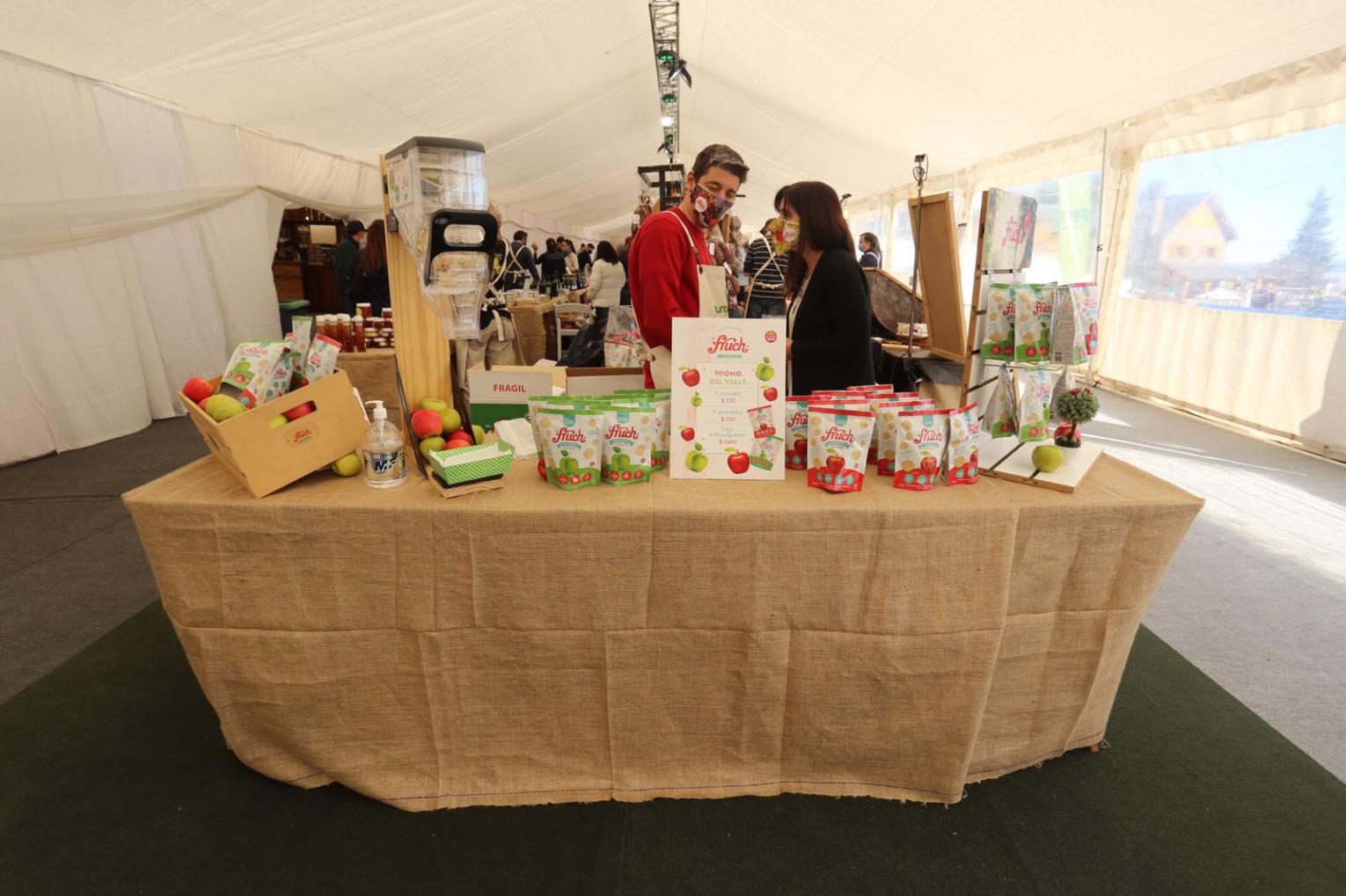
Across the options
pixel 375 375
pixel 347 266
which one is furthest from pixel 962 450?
pixel 347 266

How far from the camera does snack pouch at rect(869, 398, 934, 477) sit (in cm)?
155

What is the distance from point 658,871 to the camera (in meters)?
1.44

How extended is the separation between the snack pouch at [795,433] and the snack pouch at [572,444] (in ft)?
1.56

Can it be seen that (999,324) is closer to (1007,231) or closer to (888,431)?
(1007,231)

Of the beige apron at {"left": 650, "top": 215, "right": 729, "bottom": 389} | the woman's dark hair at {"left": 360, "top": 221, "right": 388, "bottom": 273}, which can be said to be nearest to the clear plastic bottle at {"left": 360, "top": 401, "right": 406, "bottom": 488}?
the beige apron at {"left": 650, "top": 215, "right": 729, "bottom": 389}

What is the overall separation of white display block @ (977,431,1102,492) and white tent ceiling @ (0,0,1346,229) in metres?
3.35

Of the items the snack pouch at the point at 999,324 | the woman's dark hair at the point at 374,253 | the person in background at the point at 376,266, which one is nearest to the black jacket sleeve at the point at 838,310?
the snack pouch at the point at 999,324

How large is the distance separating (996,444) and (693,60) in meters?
7.47

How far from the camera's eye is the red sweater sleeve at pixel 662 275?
2186mm

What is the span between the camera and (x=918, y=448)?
149cm

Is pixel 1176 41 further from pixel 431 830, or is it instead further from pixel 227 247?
pixel 227 247

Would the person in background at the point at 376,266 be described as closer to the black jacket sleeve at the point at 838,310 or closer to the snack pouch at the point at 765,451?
the black jacket sleeve at the point at 838,310

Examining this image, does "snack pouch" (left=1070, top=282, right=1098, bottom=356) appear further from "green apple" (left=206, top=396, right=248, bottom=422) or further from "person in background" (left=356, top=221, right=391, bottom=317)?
"person in background" (left=356, top=221, right=391, bottom=317)

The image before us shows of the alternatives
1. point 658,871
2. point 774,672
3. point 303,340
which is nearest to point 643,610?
point 774,672
